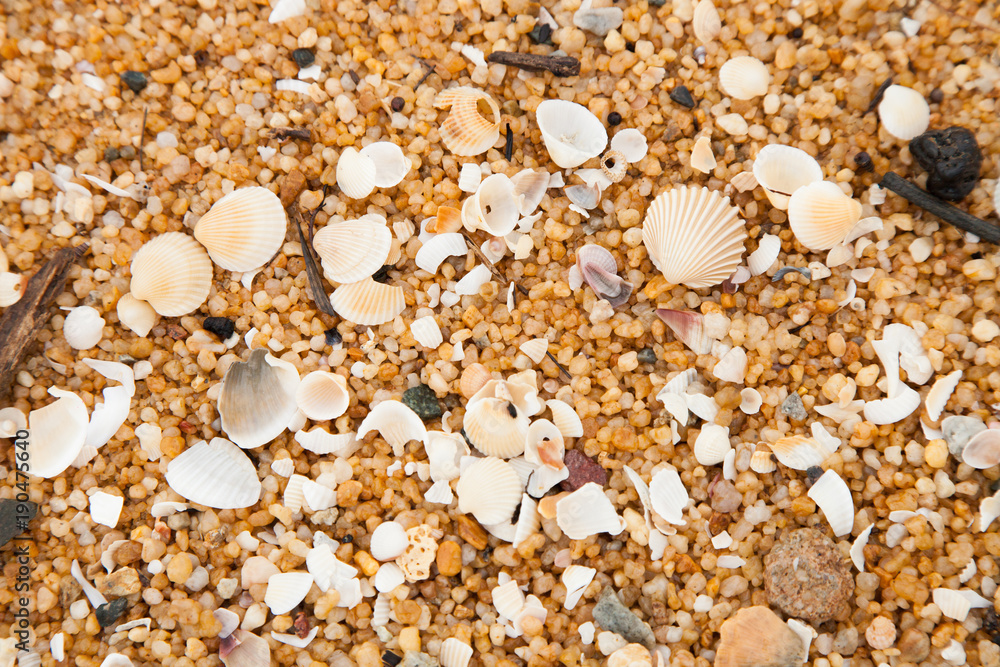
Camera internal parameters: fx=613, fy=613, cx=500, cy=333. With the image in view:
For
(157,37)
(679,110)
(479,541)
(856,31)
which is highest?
(856,31)

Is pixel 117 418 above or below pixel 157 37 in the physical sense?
below

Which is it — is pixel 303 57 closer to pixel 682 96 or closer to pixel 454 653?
pixel 682 96

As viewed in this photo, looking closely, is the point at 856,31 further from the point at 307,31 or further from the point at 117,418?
the point at 117,418

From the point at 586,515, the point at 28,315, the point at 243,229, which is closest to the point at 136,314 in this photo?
the point at 28,315

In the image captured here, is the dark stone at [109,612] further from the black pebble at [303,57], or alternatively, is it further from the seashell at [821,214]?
the seashell at [821,214]

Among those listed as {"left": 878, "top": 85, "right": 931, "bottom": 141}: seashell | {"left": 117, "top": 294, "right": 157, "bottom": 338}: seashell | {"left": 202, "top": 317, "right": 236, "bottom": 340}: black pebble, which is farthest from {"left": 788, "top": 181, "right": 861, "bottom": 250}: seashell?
{"left": 117, "top": 294, "right": 157, "bottom": 338}: seashell

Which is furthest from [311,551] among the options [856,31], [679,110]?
[856,31]
